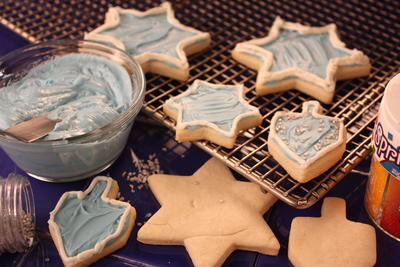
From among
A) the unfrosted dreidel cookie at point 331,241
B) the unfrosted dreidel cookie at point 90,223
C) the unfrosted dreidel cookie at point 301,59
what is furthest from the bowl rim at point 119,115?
the unfrosted dreidel cookie at point 331,241

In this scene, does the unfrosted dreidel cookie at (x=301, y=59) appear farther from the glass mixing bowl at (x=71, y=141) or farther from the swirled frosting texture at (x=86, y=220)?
the swirled frosting texture at (x=86, y=220)

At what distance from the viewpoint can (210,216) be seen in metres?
0.99

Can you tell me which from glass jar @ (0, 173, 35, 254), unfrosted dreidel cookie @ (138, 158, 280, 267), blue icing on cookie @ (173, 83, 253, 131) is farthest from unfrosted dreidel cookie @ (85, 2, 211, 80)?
glass jar @ (0, 173, 35, 254)

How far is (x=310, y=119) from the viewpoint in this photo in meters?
1.06

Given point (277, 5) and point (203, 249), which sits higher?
point (277, 5)

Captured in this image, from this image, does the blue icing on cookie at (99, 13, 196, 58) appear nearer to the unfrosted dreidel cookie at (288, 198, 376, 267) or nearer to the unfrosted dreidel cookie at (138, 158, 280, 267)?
the unfrosted dreidel cookie at (138, 158, 280, 267)

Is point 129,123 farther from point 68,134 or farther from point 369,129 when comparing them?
point 369,129

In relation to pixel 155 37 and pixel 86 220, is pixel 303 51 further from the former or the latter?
pixel 86 220

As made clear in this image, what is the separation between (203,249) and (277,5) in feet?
2.62

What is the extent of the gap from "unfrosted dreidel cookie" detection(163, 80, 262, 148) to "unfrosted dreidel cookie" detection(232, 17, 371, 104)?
0.10m

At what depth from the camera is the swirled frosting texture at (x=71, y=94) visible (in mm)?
1032

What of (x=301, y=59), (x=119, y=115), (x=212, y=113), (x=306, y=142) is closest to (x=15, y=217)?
(x=119, y=115)

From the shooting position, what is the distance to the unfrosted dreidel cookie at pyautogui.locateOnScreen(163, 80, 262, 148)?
105 cm

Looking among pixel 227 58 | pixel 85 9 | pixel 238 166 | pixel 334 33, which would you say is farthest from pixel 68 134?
pixel 334 33
